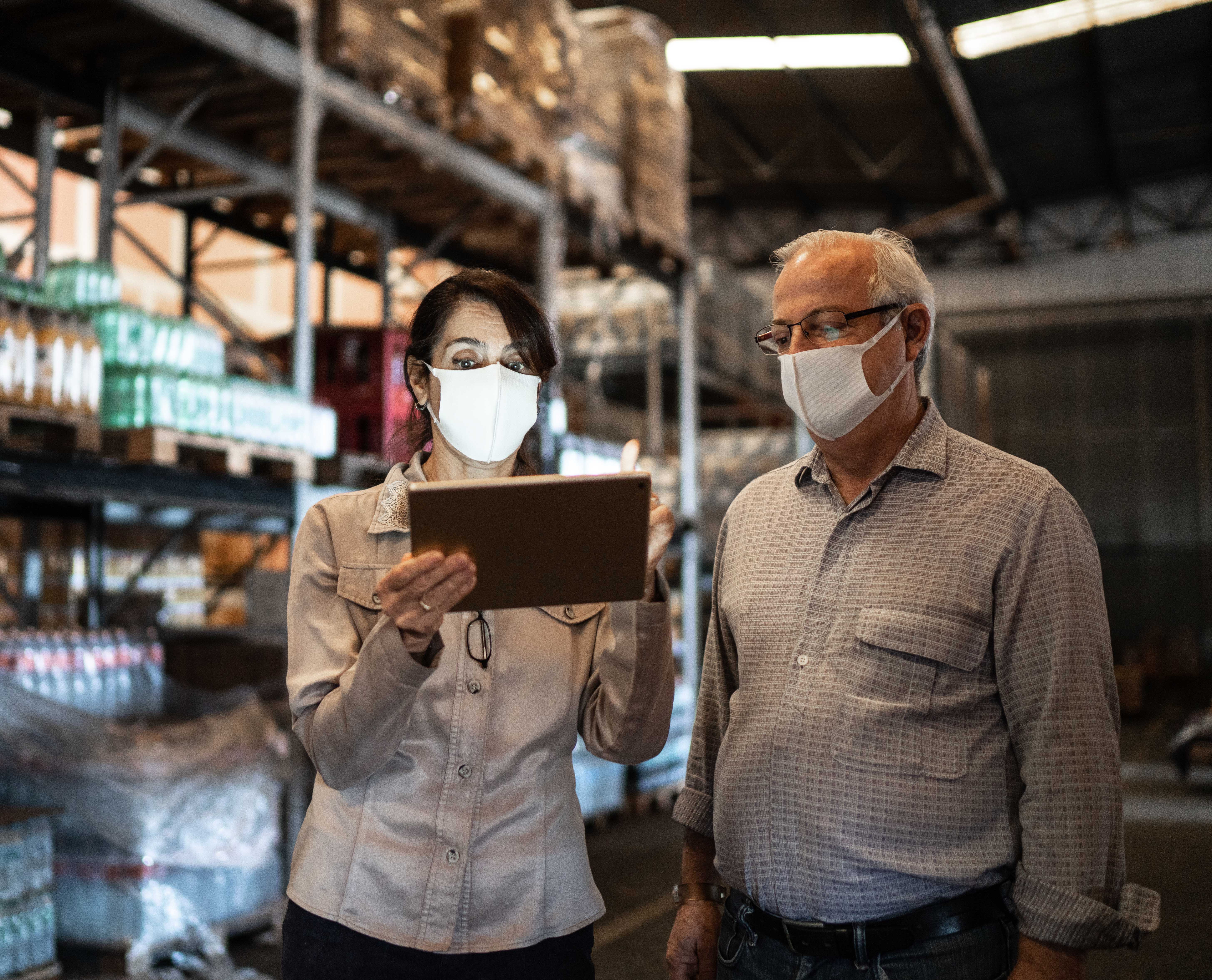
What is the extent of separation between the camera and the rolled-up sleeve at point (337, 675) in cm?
183

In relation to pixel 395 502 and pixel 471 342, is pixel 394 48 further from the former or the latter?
pixel 395 502

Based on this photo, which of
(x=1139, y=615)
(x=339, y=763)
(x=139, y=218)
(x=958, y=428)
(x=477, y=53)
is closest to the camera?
(x=339, y=763)

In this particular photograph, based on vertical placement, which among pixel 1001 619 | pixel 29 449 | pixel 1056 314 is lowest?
pixel 1001 619

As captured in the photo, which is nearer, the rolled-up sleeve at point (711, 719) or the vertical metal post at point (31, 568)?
the rolled-up sleeve at point (711, 719)

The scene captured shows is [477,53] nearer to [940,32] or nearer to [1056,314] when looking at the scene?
[940,32]

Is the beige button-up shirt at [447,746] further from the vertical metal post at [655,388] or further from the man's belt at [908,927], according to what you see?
the vertical metal post at [655,388]

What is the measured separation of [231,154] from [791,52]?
34.8 ft

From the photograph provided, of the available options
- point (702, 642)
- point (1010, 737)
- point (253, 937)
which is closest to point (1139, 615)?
point (702, 642)

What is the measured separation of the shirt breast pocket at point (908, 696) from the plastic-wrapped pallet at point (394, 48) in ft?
17.0

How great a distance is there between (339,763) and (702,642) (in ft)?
48.8

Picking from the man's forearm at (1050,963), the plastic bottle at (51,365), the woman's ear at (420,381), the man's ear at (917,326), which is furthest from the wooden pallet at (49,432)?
the man's forearm at (1050,963)

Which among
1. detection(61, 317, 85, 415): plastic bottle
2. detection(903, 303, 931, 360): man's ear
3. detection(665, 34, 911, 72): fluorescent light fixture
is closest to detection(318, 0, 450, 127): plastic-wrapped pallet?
detection(61, 317, 85, 415): plastic bottle

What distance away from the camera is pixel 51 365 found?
475 cm

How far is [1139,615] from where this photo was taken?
23766 mm
